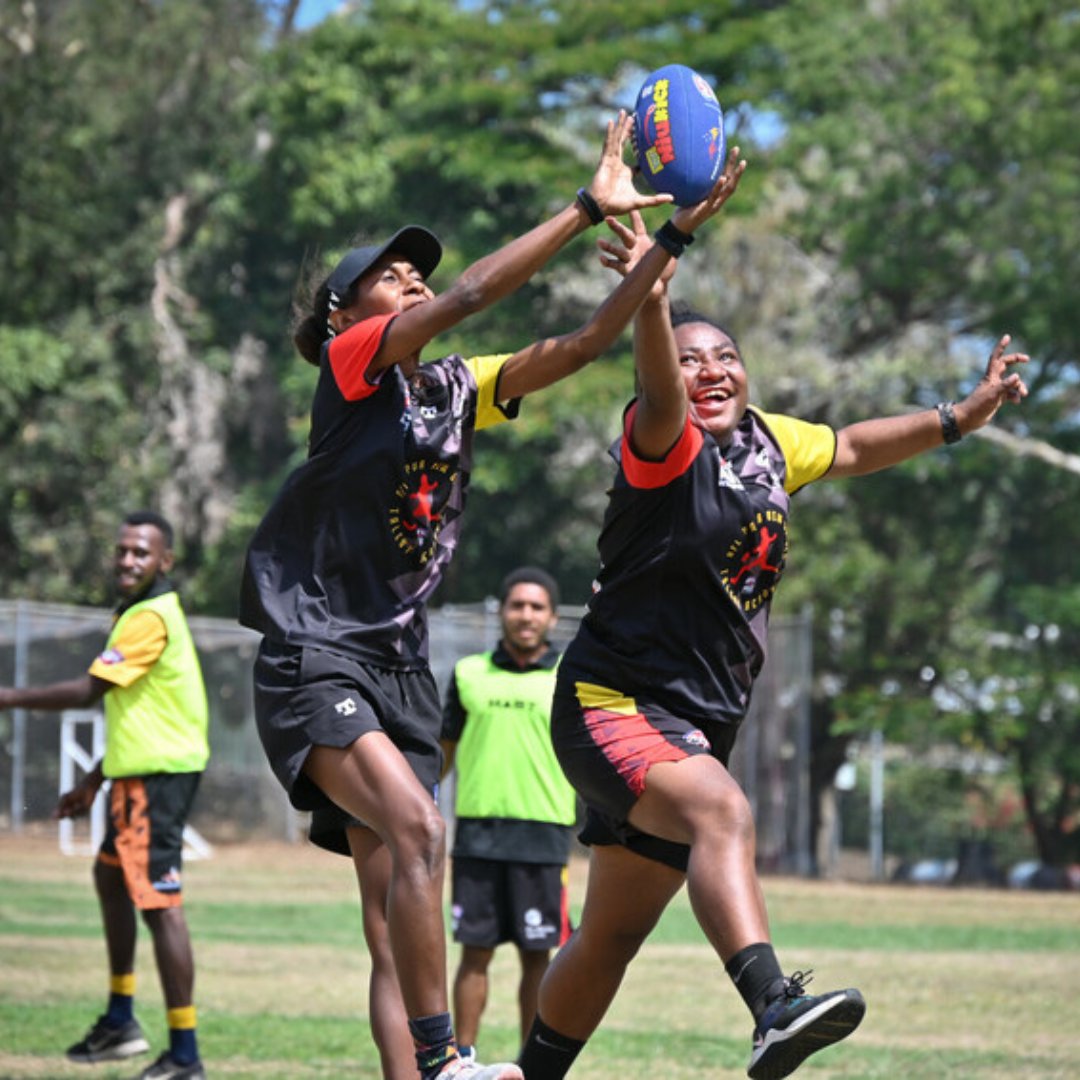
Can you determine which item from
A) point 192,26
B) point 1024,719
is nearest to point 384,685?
point 1024,719

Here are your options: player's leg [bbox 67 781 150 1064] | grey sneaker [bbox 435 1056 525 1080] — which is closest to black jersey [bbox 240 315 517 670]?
grey sneaker [bbox 435 1056 525 1080]

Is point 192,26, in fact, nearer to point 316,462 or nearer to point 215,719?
point 215,719

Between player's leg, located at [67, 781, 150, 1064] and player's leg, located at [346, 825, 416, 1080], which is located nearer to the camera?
player's leg, located at [346, 825, 416, 1080]

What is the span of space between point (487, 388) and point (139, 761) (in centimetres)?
343

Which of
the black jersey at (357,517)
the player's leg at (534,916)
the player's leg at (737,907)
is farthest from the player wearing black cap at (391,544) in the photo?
the player's leg at (534,916)

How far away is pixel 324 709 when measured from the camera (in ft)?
18.2

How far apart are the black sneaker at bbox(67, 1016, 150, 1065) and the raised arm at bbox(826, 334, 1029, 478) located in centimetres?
434

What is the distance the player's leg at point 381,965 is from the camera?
19.2 ft

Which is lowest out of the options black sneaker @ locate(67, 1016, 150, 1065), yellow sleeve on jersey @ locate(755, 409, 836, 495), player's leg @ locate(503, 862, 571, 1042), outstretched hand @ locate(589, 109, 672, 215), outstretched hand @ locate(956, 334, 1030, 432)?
black sneaker @ locate(67, 1016, 150, 1065)

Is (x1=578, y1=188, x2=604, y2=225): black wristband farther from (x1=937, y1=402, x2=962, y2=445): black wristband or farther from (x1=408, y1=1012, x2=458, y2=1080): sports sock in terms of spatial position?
(x1=408, y1=1012, x2=458, y2=1080): sports sock

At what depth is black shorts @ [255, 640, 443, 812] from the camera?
5.56 metres

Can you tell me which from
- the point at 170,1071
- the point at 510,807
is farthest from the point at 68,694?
the point at 510,807

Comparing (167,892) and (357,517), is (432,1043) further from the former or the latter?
(167,892)

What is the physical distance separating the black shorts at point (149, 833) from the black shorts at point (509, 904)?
1.24m
